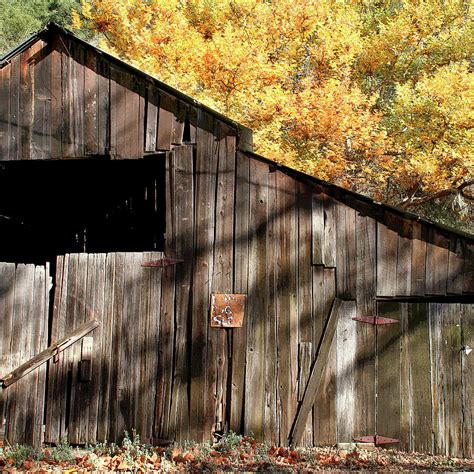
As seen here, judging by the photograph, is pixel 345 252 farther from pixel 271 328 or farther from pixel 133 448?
pixel 133 448

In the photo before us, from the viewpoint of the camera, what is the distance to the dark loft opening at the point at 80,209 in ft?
36.6

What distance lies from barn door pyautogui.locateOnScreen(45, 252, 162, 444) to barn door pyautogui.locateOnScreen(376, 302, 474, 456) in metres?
2.99

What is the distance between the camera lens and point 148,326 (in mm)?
8734

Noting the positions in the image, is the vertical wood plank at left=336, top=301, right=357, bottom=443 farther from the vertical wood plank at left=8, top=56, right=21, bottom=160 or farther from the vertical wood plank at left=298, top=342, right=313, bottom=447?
the vertical wood plank at left=8, top=56, right=21, bottom=160

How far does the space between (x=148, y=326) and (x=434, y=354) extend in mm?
3687

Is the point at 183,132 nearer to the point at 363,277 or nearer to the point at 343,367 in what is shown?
the point at 363,277

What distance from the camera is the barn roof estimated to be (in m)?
8.16

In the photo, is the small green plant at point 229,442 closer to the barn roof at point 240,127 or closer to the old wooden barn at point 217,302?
the old wooden barn at point 217,302

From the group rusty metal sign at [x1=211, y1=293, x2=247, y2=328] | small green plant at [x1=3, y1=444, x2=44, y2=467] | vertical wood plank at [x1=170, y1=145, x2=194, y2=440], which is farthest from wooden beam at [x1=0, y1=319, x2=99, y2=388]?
rusty metal sign at [x1=211, y1=293, x2=247, y2=328]

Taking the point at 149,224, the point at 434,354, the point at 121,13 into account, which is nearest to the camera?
the point at 434,354

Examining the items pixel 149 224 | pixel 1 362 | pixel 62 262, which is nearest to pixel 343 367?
pixel 62 262

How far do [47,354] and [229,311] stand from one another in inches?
98.3

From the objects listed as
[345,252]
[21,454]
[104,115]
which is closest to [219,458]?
[21,454]

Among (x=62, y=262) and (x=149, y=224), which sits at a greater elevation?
(x=149, y=224)
